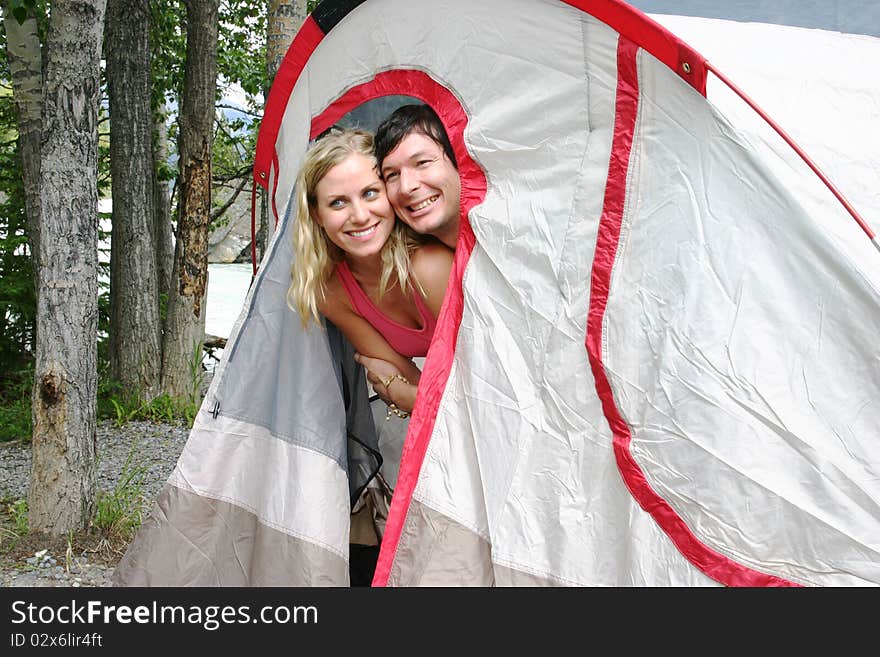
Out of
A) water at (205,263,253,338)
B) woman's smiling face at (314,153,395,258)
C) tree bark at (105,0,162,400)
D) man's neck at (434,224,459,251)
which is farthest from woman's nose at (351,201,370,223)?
water at (205,263,253,338)

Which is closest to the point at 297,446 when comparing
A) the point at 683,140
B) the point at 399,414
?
the point at 399,414

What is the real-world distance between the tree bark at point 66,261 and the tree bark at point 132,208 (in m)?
2.45

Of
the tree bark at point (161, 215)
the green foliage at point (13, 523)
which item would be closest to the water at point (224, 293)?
the tree bark at point (161, 215)

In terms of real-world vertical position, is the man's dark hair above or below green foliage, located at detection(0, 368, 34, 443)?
above

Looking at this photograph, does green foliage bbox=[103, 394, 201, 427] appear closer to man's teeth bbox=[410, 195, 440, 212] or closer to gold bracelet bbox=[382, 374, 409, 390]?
gold bracelet bbox=[382, 374, 409, 390]

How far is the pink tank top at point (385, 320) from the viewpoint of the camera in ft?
8.78

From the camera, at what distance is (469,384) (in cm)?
213

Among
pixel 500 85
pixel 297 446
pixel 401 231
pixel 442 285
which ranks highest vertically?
pixel 500 85

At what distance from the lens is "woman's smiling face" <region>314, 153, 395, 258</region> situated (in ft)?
8.24

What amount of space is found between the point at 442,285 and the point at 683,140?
0.97 metres

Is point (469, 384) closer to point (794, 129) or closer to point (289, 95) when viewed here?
point (794, 129)

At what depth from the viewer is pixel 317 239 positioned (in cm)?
262

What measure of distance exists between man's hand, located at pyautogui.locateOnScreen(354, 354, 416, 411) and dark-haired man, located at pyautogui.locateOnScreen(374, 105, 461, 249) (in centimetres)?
49

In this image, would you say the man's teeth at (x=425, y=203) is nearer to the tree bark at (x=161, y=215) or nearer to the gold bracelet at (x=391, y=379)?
the gold bracelet at (x=391, y=379)
